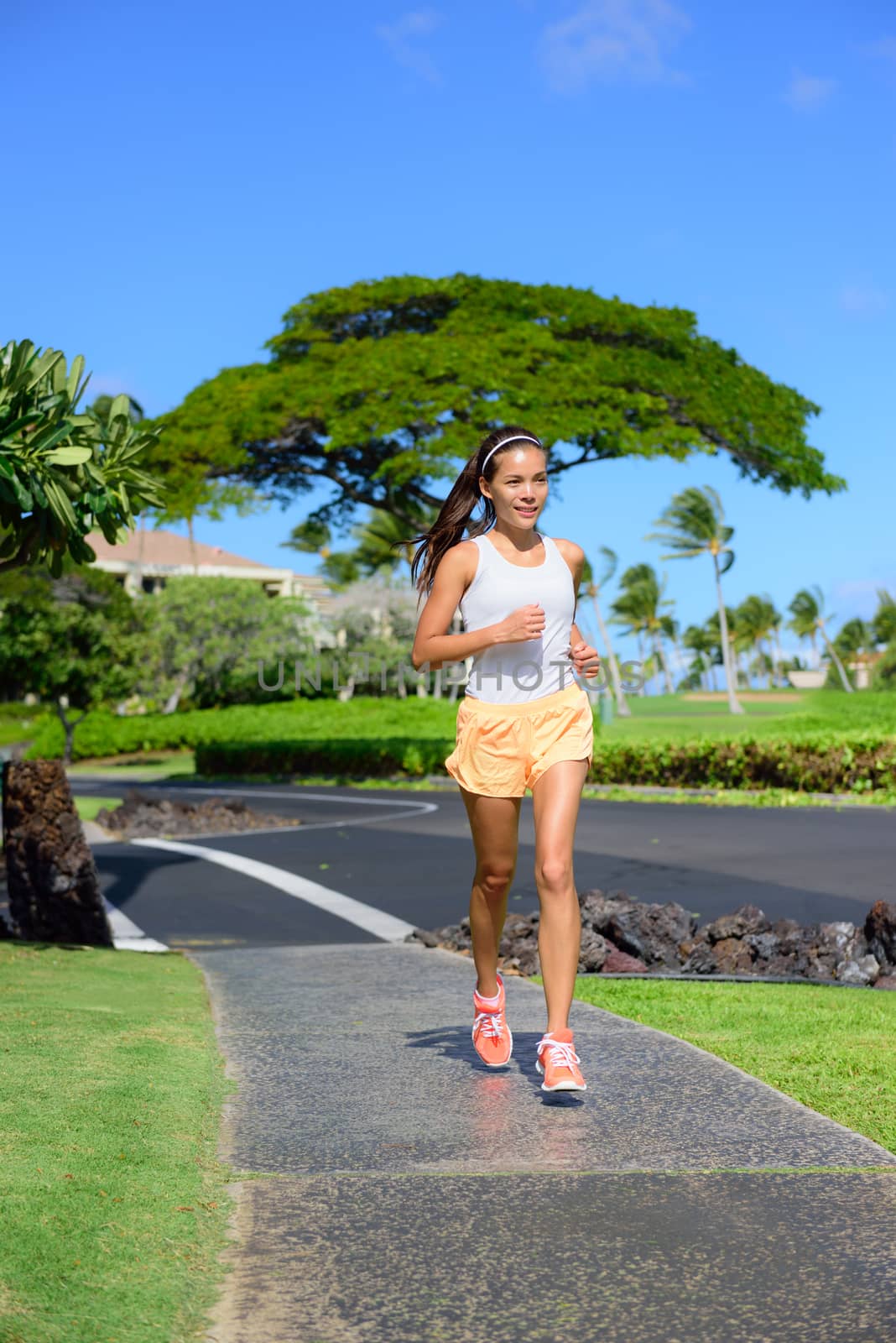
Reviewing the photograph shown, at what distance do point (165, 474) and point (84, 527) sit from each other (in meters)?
19.8

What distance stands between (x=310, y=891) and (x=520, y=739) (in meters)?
7.67

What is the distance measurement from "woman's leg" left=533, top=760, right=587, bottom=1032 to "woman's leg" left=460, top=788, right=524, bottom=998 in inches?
4.9

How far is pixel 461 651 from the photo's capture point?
4629 mm

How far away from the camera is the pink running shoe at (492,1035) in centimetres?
490

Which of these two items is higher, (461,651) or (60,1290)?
(461,651)

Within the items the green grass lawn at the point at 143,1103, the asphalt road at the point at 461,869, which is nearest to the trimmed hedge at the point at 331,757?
the asphalt road at the point at 461,869

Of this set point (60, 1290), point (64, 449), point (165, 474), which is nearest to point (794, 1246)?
point (60, 1290)

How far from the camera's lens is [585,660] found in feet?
15.4

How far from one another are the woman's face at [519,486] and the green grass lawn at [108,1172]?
6.87 ft

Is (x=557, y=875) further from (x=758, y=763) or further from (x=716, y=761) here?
(x=716, y=761)

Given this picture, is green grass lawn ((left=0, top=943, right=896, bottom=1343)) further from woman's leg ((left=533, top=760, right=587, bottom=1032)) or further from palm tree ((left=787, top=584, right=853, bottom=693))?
palm tree ((left=787, top=584, right=853, bottom=693))

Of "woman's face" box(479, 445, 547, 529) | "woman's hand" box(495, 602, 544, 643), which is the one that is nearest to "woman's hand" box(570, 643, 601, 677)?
"woman's hand" box(495, 602, 544, 643)

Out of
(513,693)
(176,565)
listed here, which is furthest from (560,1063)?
(176,565)

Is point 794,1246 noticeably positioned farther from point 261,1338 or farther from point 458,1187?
point 261,1338
